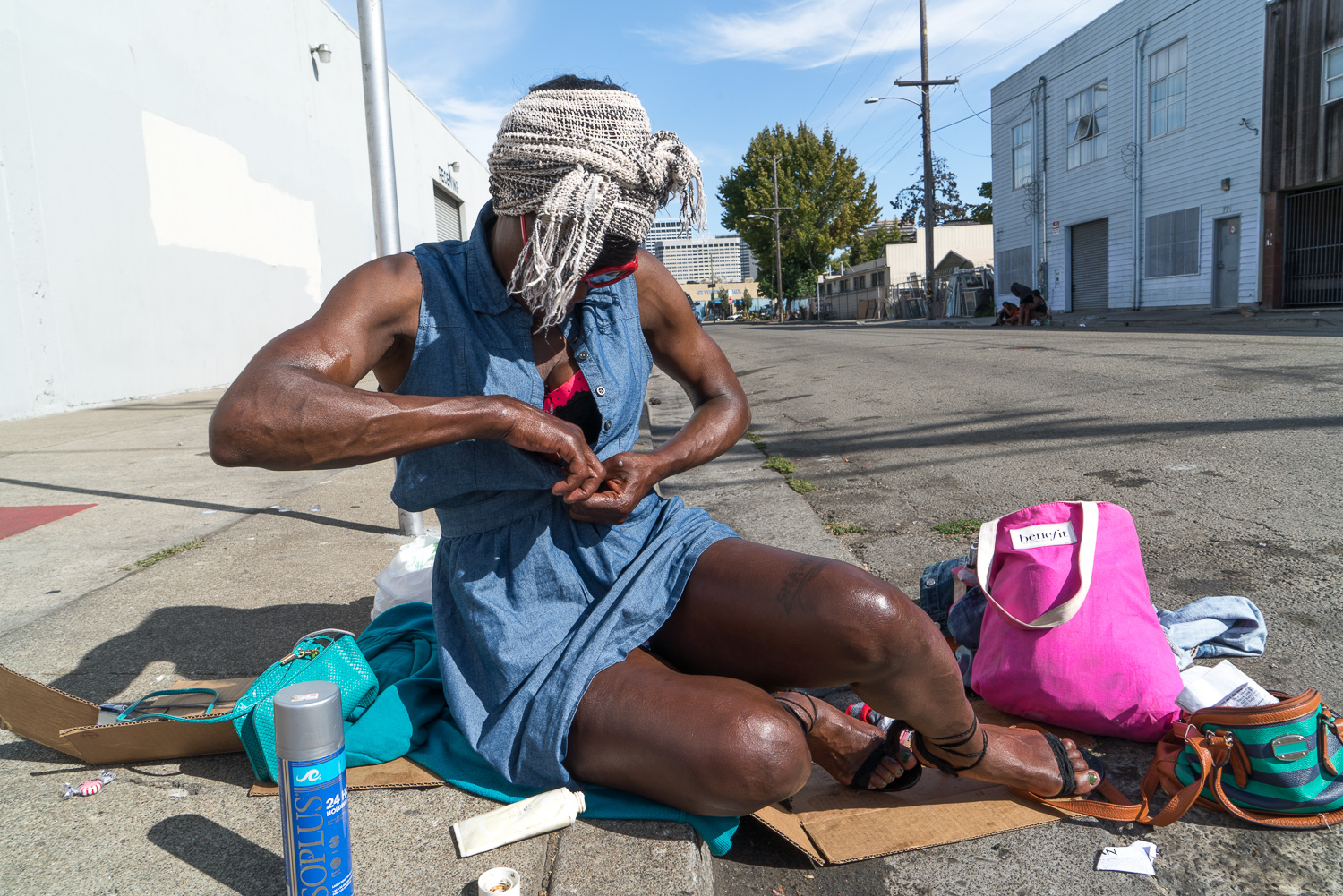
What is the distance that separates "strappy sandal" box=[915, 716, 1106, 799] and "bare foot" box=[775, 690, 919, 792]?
0.06 m

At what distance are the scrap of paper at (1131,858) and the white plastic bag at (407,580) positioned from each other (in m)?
1.99

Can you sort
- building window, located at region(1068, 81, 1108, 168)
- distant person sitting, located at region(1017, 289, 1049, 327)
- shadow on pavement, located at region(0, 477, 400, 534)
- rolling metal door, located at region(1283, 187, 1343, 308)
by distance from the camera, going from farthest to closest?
1. building window, located at region(1068, 81, 1108, 168)
2. distant person sitting, located at region(1017, 289, 1049, 327)
3. rolling metal door, located at region(1283, 187, 1343, 308)
4. shadow on pavement, located at region(0, 477, 400, 534)

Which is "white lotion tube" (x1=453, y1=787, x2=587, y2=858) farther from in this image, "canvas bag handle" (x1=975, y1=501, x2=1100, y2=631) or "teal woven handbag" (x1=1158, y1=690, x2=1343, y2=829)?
"teal woven handbag" (x1=1158, y1=690, x2=1343, y2=829)

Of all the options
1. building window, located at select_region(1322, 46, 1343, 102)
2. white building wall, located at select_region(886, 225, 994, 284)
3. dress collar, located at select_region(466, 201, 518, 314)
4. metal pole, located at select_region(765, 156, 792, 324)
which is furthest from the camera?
metal pole, located at select_region(765, 156, 792, 324)

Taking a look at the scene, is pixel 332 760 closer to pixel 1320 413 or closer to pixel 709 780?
pixel 709 780

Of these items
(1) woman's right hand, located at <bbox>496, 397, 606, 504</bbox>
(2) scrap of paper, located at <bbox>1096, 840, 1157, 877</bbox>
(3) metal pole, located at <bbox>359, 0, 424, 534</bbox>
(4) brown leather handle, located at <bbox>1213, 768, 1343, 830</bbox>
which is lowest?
(2) scrap of paper, located at <bbox>1096, 840, 1157, 877</bbox>

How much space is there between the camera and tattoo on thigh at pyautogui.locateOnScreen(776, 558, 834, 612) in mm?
1811

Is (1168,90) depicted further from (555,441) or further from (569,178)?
(555,441)

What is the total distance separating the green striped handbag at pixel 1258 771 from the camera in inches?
71.4

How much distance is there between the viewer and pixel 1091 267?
24.8m

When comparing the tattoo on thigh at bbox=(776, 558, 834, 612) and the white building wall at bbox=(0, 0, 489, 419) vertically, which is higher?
the white building wall at bbox=(0, 0, 489, 419)

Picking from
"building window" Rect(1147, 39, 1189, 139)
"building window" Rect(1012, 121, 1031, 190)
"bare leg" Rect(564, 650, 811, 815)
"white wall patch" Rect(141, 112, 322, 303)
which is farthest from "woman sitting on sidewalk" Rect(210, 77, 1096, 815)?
"building window" Rect(1012, 121, 1031, 190)

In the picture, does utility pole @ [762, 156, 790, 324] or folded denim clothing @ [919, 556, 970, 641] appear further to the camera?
utility pole @ [762, 156, 790, 324]

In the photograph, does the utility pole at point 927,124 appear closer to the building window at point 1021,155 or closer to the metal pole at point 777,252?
the building window at point 1021,155
